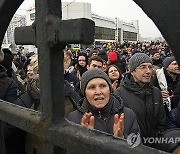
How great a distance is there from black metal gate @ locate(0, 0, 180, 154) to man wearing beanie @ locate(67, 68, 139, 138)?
33.1 inches

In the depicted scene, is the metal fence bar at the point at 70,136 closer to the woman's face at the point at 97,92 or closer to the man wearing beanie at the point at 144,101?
the woman's face at the point at 97,92

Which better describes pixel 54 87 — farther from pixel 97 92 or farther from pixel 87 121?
pixel 97 92

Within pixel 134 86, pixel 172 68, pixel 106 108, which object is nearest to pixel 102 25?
pixel 172 68

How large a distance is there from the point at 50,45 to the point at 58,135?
0.65ft

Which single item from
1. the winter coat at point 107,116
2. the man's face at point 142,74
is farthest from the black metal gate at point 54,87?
the man's face at point 142,74

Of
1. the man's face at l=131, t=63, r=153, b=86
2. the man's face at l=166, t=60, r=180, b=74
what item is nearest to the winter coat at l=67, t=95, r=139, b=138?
the man's face at l=131, t=63, r=153, b=86

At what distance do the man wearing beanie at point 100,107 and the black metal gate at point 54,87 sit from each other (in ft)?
2.76

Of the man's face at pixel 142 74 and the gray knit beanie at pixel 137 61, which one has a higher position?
the gray knit beanie at pixel 137 61

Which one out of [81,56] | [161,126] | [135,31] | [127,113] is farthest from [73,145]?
[135,31]

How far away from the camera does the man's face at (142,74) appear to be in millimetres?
2416

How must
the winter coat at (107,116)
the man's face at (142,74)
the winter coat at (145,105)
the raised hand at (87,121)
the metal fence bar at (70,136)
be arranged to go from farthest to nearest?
the man's face at (142,74) → the winter coat at (145,105) → the winter coat at (107,116) → the raised hand at (87,121) → the metal fence bar at (70,136)

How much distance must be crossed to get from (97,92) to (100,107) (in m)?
0.09

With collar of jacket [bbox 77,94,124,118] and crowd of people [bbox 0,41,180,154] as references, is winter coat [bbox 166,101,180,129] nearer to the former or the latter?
crowd of people [bbox 0,41,180,154]

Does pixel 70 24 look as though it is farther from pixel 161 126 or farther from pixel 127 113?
pixel 161 126
